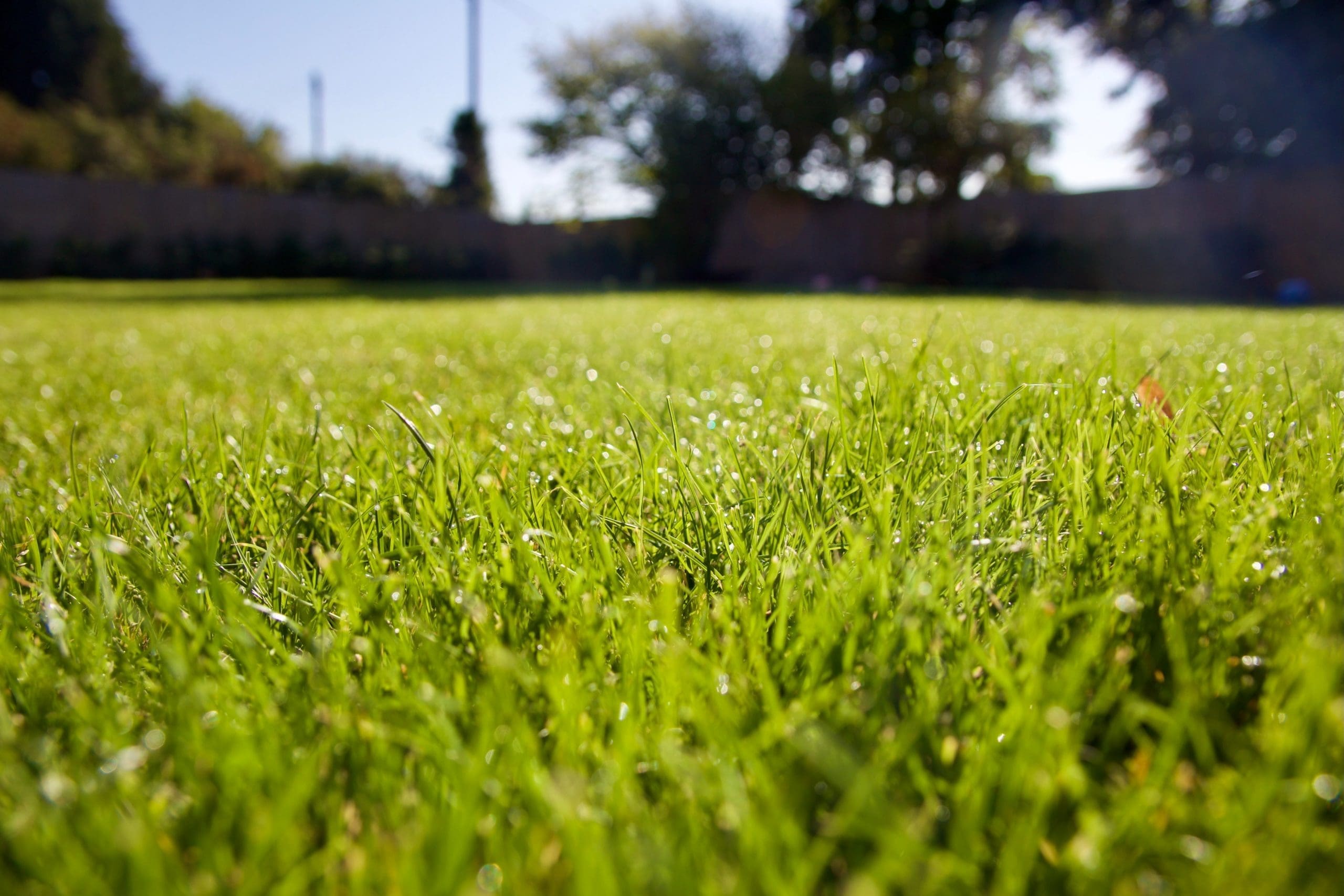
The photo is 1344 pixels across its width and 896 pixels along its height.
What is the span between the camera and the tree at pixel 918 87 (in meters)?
18.1

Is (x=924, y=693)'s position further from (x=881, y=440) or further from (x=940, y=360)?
(x=940, y=360)

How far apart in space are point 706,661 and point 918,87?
21.7 m

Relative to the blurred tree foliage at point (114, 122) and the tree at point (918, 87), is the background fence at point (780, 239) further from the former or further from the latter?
the blurred tree foliage at point (114, 122)

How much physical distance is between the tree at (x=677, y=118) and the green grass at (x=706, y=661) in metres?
19.9

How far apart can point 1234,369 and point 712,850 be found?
2.50 meters

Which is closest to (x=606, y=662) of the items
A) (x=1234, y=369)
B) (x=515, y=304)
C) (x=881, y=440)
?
(x=881, y=440)

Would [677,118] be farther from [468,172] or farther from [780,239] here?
[468,172]

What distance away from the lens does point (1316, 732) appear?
0.61 m

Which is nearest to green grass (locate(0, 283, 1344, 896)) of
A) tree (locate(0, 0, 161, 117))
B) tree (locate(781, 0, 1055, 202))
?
tree (locate(781, 0, 1055, 202))

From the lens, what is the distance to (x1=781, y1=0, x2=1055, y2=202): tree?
18.1 meters

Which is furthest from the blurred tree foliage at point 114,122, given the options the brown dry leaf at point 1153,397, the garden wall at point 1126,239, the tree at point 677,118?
Answer: the brown dry leaf at point 1153,397

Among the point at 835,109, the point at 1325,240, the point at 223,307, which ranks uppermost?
the point at 835,109

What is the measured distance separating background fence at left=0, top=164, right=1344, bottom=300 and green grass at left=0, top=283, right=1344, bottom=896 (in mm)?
16113

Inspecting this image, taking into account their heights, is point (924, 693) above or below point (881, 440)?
below
